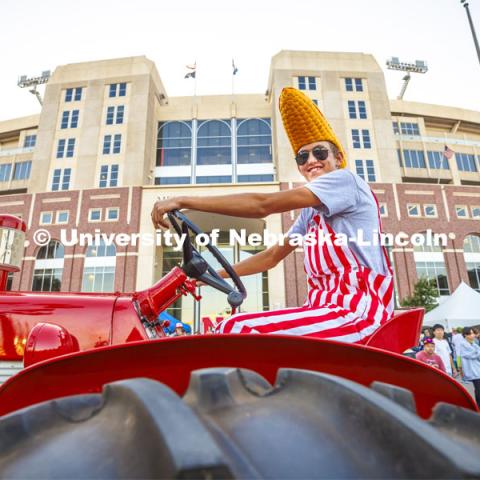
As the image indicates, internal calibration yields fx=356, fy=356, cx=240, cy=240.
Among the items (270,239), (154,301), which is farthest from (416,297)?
(154,301)

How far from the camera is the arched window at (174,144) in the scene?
33.3 metres

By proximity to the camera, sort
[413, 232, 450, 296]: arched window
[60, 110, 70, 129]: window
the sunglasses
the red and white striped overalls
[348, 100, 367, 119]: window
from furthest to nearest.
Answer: [60, 110, 70, 129]: window, [348, 100, 367, 119]: window, [413, 232, 450, 296]: arched window, the sunglasses, the red and white striped overalls

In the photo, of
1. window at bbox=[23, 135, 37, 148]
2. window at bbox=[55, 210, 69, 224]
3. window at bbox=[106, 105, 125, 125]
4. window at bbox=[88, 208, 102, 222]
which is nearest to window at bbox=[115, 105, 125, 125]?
window at bbox=[106, 105, 125, 125]

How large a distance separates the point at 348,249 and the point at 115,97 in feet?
115

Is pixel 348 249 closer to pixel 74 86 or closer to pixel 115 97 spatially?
pixel 115 97

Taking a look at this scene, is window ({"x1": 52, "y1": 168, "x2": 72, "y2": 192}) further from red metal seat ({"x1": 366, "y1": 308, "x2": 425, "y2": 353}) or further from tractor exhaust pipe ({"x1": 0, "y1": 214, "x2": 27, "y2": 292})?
red metal seat ({"x1": 366, "y1": 308, "x2": 425, "y2": 353})

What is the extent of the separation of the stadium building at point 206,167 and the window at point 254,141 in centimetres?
10

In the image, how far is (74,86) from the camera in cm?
3266

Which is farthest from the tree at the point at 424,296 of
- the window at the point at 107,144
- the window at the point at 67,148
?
the window at the point at 67,148

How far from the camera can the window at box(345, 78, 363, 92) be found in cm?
3192

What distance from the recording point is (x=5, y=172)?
36625 millimetres

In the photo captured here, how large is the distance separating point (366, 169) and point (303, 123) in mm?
29832

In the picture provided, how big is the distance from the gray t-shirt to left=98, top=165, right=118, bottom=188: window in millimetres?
30183

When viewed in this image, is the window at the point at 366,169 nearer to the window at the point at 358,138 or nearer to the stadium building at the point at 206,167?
the stadium building at the point at 206,167
